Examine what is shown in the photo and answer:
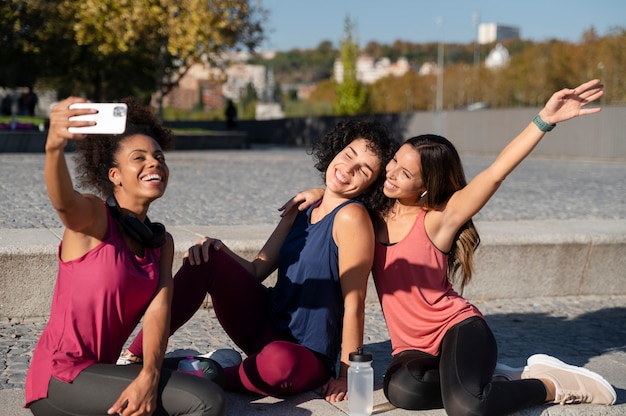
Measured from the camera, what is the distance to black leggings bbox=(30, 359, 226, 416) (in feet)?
11.3

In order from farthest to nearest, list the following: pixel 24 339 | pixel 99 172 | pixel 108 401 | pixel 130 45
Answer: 1. pixel 130 45
2. pixel 24 339
3. pixel 99 172
4. pixel 108 401

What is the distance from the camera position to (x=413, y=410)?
13.4 feet

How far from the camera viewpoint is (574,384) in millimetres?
4223

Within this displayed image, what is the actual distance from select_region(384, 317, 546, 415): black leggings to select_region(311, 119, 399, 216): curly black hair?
715 millimetres

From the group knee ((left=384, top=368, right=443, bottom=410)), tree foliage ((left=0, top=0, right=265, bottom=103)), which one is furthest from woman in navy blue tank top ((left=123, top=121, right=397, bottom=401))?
tree foliage ((left=0, top=0, right=265, bottom=103))

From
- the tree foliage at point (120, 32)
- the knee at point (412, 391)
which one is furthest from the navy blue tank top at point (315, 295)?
the tree foliage at point (120, 32)

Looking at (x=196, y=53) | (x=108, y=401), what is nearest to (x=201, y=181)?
(x=108, y=401)

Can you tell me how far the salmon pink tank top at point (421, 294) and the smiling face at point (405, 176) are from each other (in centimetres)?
14

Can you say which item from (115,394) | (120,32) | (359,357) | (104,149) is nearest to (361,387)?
(359,357)

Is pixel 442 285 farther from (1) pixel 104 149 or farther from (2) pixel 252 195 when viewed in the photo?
(2) pixel 252 195

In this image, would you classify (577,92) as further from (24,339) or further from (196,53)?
(196,53)

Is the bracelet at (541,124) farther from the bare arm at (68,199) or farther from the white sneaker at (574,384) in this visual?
the bare arm at (68,199)

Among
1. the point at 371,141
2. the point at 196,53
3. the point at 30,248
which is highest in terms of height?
the point at 196,53

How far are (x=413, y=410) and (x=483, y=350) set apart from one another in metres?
0.41
